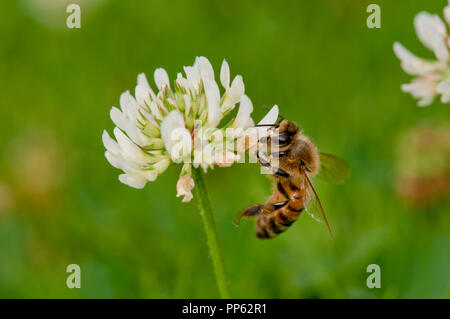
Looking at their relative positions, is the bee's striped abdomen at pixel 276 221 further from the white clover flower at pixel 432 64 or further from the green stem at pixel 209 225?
the white clover flower at pixel 432 64

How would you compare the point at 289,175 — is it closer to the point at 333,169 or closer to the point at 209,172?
the point at 333,169

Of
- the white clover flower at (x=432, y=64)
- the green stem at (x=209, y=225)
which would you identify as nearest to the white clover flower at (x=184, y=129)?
the green stem at (x=209, y=225)

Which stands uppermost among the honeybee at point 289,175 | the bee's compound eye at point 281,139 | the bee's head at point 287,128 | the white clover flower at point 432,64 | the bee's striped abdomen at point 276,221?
the white clover flower at point 432,64

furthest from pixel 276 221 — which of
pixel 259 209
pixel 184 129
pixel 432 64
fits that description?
pixel 432 64

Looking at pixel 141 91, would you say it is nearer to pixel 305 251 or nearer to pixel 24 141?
pixel 305 251

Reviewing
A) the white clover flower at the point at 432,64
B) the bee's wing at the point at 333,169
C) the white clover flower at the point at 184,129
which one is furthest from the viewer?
the bee's wing at the point at 333,169

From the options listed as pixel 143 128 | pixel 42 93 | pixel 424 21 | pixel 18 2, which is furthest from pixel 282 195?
pixel 18 2
